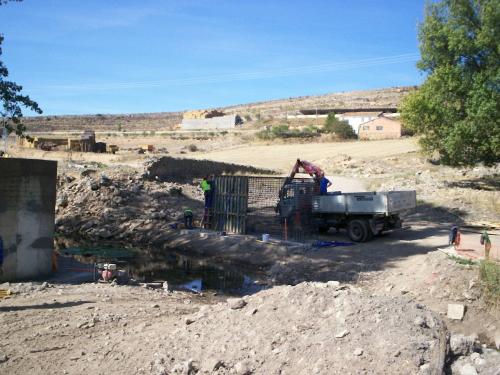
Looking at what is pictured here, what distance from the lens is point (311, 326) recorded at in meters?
8.59

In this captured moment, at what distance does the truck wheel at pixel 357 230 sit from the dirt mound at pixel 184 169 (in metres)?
15.5

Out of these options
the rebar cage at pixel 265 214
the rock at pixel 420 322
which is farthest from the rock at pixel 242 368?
the rebar cage at pixel 265 214

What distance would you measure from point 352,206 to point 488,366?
36.8 feet

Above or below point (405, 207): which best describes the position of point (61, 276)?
below

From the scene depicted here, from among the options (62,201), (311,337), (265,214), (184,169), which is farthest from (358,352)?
(184,169)

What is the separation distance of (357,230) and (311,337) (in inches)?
447

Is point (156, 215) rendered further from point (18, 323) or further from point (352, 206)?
point (18, 323)

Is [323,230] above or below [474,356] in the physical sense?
above

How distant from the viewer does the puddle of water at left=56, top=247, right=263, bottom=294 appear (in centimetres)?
1557

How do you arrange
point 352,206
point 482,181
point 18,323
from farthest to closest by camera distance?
point 482,181 → point 352,206 → point 18,323

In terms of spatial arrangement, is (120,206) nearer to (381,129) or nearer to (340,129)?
(340,129)

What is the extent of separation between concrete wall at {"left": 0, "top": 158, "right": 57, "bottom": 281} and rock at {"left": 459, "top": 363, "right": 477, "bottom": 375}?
421 inches

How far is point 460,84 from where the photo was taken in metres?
25.8

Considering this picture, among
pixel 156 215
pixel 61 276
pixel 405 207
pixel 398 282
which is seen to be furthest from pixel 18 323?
pixel 156 215
